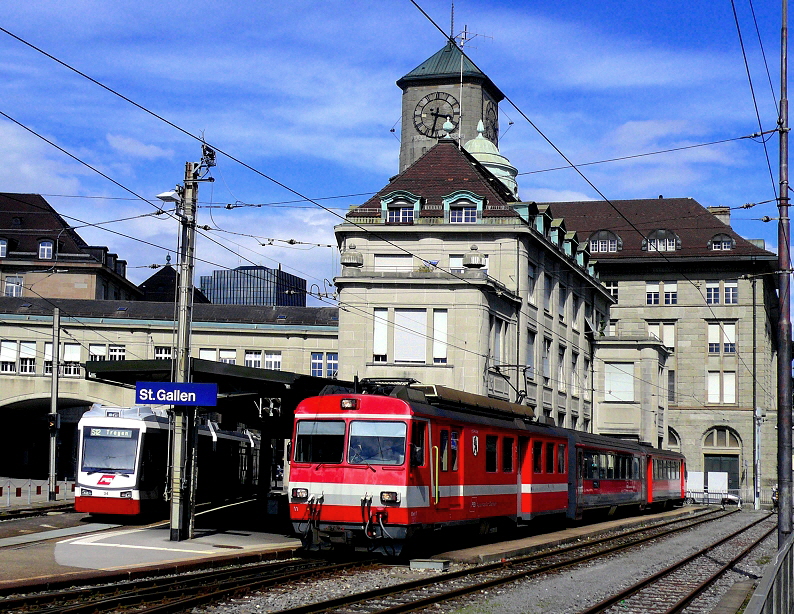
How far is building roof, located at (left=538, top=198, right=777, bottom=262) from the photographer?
257 feet

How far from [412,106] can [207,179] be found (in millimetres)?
66669

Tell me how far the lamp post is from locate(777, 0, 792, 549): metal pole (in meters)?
11.3

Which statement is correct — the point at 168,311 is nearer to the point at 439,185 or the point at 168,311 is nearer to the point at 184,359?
the point at 439,185

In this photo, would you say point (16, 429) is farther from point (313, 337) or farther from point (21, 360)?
point (313, 337)

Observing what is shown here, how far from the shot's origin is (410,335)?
154 feet

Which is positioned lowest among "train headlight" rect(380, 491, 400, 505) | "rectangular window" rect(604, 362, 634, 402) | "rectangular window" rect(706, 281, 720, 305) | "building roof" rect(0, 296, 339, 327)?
"train headlight" rect(380, 491, 400, 505)

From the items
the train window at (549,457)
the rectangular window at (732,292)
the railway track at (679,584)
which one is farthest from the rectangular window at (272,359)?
the railway track at (679,584)

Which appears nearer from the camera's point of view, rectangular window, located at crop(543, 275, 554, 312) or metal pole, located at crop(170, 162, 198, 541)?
metal pole, located at crop(170, 162, 198, 541)

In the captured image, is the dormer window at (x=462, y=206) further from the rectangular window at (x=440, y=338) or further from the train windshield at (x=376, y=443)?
the train windshield at (x=376, y=443)

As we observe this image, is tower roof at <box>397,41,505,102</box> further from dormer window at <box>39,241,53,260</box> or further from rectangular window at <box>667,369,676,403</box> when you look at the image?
dormer window at <box>39,241,53,260</box>

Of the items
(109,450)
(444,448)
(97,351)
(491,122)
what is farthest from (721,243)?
(444,448)

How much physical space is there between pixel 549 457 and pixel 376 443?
9936mm

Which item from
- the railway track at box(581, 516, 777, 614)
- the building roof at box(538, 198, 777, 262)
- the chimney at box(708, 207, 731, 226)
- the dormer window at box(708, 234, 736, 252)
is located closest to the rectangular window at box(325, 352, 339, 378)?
the building roof at box(538, 198, 777, 262)

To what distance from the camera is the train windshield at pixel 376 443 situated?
19.5 meters
